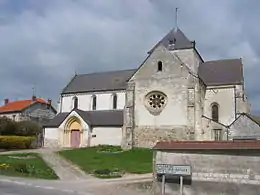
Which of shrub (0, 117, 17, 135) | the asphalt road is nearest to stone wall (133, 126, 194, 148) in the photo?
shrub (0, 117, 17, 135)

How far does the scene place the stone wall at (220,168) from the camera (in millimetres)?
13516

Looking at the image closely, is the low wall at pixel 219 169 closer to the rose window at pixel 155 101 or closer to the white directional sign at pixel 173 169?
the white directional sign at pixel 173 169

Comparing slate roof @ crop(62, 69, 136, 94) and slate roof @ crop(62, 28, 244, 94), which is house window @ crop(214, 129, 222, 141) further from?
slate roof @ crop(62, 69, 136, 94)

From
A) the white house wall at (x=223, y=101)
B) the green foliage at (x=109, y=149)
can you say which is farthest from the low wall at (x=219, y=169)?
the white house wall at (x=223, y=101)

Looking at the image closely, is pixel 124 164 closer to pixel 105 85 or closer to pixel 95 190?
pixel 95 190

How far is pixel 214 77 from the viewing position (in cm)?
4075

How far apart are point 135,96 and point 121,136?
4956 mm

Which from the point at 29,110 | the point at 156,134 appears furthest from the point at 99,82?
the point at 29,110

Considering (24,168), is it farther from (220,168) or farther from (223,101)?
(223,101)

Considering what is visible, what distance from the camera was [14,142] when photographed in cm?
3884

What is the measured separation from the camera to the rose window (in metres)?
35.3

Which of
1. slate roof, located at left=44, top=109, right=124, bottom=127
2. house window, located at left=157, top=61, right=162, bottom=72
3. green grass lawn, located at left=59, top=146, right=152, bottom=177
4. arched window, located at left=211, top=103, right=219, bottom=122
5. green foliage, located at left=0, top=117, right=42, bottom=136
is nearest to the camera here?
green grass lawn, located at left=59, top=146, right=152, bottom=177

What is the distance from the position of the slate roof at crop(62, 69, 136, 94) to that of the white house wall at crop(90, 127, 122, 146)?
676 centimetres

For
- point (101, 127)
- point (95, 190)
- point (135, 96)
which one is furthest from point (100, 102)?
point (95, 190)
